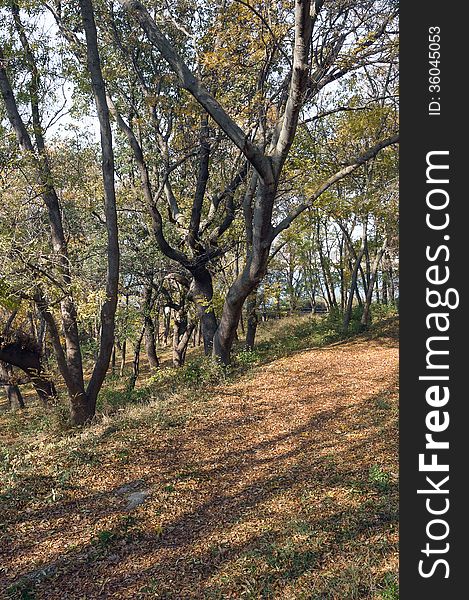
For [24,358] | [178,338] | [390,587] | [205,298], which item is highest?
[205,298]

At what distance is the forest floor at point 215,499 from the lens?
4.24 m

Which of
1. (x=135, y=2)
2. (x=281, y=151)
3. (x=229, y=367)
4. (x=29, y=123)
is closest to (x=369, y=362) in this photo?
(x=229, y=367)

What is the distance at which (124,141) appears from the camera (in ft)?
48.8

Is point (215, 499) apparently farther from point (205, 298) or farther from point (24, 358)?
point (24, 358)

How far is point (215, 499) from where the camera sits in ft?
19.1

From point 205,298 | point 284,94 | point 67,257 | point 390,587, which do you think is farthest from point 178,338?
point 390,587

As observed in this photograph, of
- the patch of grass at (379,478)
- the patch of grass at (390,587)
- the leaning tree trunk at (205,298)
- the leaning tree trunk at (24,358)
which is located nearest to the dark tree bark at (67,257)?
the leaning tree trunk at (24,358)

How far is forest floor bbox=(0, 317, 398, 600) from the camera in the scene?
4238mm

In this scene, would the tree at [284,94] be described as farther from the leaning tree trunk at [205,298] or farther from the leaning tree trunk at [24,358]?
the leaning tree trunk at [24,358]

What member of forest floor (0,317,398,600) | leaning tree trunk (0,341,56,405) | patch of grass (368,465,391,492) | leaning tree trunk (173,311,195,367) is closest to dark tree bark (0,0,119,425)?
forest floor (0,317,398,600)

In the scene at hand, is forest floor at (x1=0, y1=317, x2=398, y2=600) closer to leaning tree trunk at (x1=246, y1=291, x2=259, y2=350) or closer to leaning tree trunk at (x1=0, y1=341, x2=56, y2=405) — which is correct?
leaning tree trunk at (x1=0, y1=341, x2=56, y2=405)

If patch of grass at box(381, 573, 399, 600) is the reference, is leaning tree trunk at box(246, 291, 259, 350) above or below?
above

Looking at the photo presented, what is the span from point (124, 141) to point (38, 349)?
738cm

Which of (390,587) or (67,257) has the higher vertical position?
(67,257)
